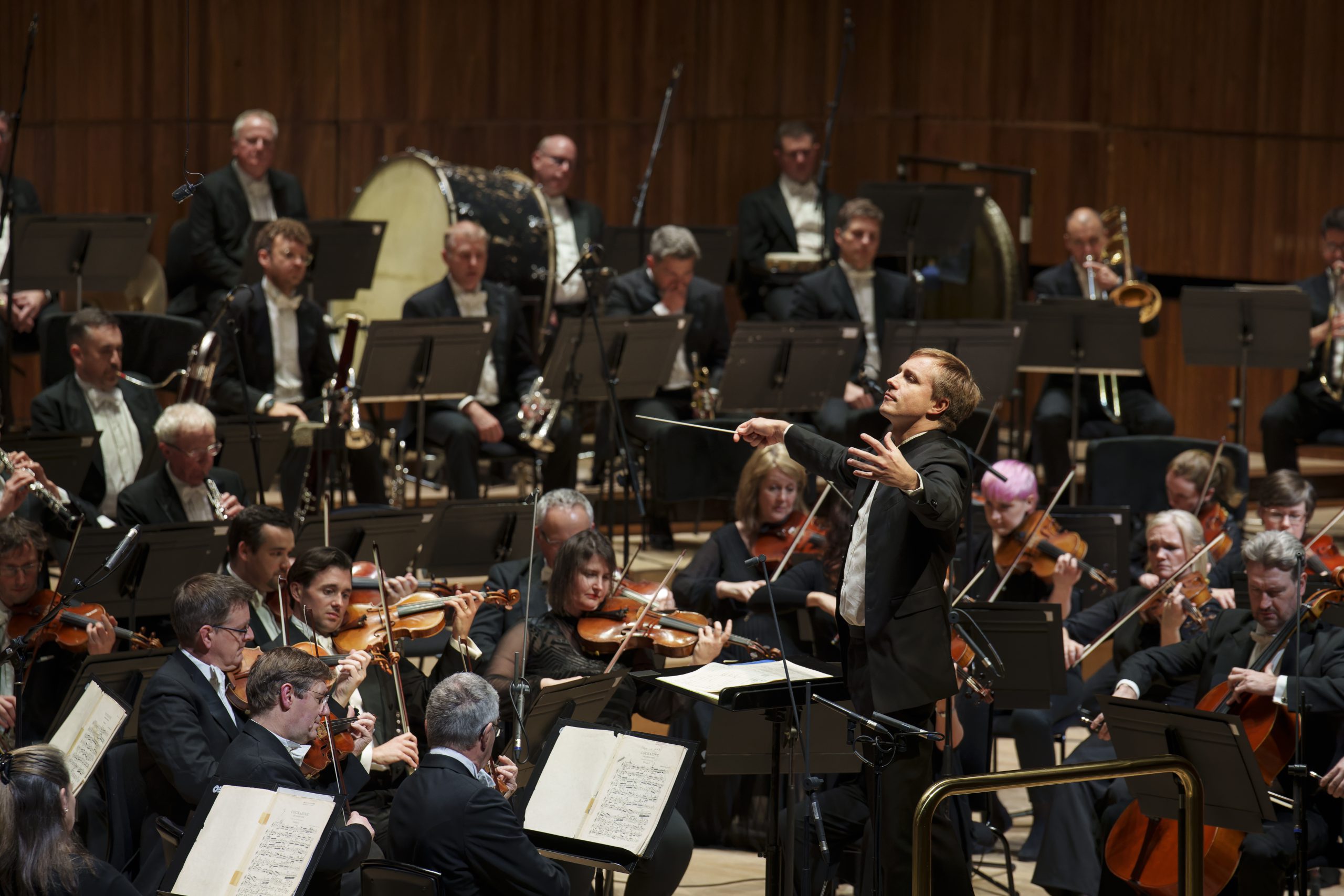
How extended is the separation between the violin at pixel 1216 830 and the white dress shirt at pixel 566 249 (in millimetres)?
4386

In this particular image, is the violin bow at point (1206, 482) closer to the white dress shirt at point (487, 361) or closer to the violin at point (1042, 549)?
the violin at point (1042, 549)

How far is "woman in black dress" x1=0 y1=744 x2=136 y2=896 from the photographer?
3.20 m

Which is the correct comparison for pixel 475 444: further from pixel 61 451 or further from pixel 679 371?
pixel 61 451

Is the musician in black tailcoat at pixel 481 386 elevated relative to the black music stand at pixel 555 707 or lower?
elevated

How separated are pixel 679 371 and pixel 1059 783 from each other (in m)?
4.31

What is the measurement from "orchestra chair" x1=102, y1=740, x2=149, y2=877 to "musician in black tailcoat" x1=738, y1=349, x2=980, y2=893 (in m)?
1.77

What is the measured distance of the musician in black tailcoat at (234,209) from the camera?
24.8ft

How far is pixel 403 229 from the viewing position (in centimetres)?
828

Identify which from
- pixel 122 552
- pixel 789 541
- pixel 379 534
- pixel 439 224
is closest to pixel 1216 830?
pixel 789 541

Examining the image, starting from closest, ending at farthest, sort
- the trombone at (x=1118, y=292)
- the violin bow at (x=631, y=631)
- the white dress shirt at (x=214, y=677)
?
the white dress shirt at (x=214, y=677) < the violin bow at (x=631, y=631) < the trombone at (x=1118, y=292)

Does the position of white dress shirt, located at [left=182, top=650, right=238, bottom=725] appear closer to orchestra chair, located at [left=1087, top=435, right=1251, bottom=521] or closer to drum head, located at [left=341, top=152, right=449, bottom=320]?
orchestra chair, located at [left=1087, top=435, right=1251, bottom=521]

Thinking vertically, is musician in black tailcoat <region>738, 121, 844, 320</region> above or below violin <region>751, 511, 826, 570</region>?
above

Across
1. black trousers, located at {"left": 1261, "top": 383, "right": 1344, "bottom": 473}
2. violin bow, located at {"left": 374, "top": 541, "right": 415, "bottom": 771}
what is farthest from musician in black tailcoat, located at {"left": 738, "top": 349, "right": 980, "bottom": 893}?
black trousers, located at {"left": 1261, "top": 383, "right": 1344, "bottom": 473}

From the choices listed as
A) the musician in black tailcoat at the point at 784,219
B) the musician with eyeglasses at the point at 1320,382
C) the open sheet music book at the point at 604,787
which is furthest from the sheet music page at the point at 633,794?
the musician in black tailcoat at the point at 784,219
